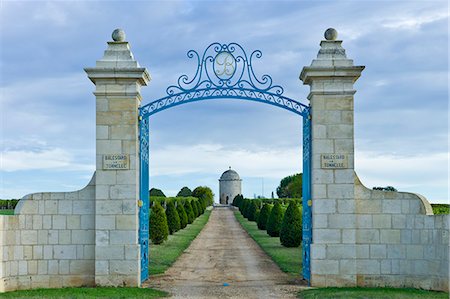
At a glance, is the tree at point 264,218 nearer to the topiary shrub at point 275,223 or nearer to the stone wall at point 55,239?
the topiary shrub at point 275,223

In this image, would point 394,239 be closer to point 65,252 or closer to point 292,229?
point 65,252

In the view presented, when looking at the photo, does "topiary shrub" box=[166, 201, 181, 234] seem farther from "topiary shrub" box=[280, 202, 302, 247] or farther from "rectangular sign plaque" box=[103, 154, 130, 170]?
"rectangular sign plaque" box=[103, 154, 130, 170]

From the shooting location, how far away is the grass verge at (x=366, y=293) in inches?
415

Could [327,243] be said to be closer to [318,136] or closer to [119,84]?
[318,136]

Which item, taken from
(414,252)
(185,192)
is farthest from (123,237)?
(185,192)

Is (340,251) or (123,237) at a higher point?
(123,237)

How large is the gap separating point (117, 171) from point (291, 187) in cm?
7419

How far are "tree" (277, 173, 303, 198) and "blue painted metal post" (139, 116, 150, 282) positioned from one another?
6930 cm

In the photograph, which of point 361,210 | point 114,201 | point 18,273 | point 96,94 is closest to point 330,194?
point 361,210

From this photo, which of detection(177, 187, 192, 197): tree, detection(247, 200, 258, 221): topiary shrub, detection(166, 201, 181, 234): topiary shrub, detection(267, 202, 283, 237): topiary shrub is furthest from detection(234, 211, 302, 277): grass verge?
detection(177, 187, 192, 197): tree

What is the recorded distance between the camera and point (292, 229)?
2144cm

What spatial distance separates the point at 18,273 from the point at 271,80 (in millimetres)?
6220

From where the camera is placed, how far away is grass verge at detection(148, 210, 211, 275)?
15823 millimetres

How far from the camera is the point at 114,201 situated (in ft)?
38.4
